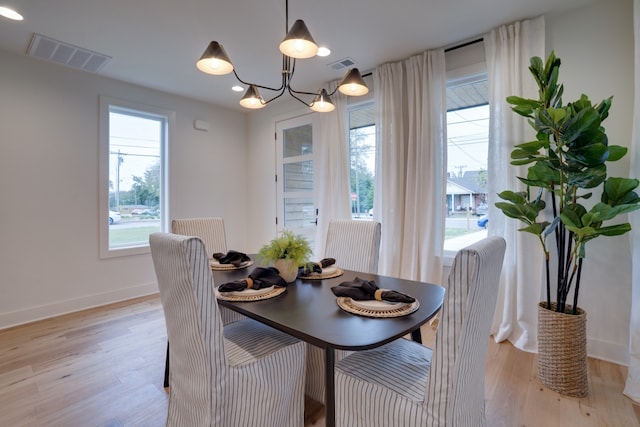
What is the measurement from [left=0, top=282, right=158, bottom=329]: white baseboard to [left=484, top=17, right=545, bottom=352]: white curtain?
156 inches

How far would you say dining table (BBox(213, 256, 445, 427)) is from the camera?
3.47 ft

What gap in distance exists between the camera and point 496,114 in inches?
102

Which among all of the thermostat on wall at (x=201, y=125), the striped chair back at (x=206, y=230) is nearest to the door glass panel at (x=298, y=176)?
the thermostat on wall at (x=201, y=125)

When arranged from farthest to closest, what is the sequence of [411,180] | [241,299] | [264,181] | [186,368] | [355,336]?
[264,181] → [411,180] → [241,299] → [186,368] → [355,336]

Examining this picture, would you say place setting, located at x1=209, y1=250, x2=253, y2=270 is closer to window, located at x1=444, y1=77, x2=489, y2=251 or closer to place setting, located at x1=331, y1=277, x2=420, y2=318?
place setting, located at x1=331, y1=277, x2=420, y2=318

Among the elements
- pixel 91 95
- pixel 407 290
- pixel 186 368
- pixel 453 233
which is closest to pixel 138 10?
pixel 91 95

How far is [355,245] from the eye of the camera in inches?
89.4

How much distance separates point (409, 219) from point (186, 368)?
236 centimetres

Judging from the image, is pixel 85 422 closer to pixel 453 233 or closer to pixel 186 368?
pixel 186 368

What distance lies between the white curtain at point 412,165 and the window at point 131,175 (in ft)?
9.38

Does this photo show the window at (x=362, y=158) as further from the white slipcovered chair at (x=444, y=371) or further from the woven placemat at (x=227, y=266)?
the white slipcovered chair at (x=444, y=371)

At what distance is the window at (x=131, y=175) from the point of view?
3570 millimetres

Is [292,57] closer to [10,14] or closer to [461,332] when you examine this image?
[461,332]

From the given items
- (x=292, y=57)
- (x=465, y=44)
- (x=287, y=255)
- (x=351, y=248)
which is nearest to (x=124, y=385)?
(x=287, y=255)
